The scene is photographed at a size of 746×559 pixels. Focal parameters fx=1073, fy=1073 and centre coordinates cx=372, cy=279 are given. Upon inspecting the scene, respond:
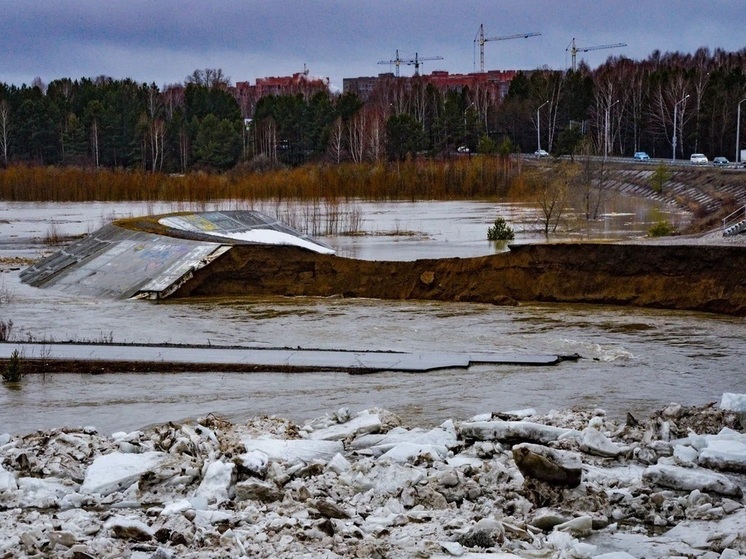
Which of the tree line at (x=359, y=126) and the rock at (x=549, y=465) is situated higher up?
the tree line at (x=359, y=126)

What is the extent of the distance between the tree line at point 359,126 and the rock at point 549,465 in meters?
80.6

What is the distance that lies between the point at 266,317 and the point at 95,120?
82547 mm

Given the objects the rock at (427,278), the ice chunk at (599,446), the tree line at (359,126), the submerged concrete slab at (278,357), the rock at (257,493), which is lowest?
the submerged concrete slab at (278,357)

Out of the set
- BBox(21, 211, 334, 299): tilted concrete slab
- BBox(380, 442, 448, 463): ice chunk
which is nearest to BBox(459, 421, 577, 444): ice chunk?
BBox(380, 442, 448, 463): ice chunk

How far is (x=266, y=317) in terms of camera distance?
78.6ft

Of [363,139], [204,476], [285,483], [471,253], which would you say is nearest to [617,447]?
[285,483]

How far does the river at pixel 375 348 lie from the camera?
1434cm

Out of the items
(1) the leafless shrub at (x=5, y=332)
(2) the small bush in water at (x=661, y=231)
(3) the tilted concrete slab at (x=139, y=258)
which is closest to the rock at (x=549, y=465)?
(1) the leafless shrub at (x=5, y=332)

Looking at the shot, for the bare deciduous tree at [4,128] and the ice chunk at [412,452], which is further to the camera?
the bare deciduous tree at [4,128]

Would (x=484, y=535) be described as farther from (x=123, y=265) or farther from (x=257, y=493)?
(x=123, y=265)

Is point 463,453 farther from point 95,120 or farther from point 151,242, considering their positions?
point 95,120

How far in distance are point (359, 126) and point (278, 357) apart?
81.2m

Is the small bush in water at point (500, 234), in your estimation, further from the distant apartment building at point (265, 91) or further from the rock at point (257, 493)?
the distant apartment building at point (265, 91)

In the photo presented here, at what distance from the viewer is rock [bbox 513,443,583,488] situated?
9227mm
